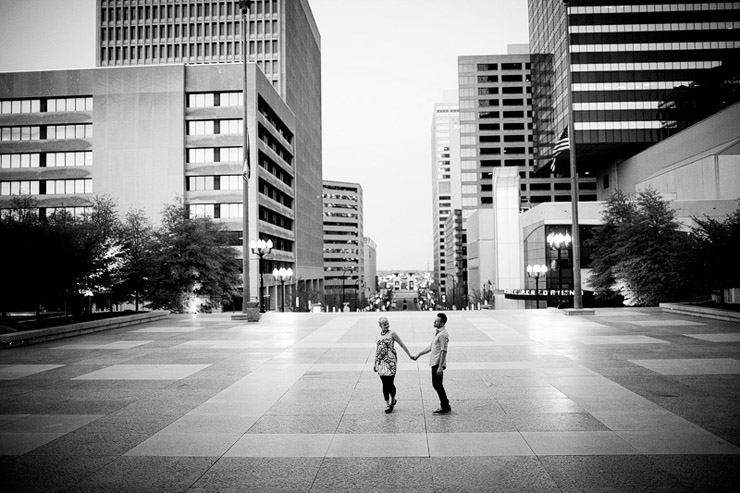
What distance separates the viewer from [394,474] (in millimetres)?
6363

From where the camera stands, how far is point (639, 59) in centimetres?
7762

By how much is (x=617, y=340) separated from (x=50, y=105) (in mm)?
69578

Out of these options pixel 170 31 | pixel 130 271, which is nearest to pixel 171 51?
pixel 170 31

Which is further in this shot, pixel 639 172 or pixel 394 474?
pixel 639 172

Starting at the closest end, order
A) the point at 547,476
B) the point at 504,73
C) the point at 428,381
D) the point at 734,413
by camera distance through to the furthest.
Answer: the point at 547,476, the point at 734,413, the point at 428,381, the point at 504,73

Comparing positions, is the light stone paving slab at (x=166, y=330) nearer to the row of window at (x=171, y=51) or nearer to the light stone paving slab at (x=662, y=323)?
the light stone paving slab at (x=662, y=323)

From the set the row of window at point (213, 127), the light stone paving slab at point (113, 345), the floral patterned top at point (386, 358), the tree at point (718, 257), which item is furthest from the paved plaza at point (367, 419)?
the row of window at point (213, 127)

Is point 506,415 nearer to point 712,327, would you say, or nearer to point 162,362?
point 162,362

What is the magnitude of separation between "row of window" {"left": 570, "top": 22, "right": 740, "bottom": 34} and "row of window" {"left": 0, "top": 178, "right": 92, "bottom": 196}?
238 feet

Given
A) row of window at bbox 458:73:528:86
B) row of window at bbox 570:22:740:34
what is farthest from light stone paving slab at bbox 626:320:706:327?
row of window at bbox 458:73:528:86

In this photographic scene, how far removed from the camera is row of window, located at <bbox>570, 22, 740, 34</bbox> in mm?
77625

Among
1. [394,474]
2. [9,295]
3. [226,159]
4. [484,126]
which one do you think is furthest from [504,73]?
[394,474]

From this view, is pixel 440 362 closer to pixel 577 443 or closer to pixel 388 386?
pixel 388 386

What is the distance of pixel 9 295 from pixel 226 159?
140ft
